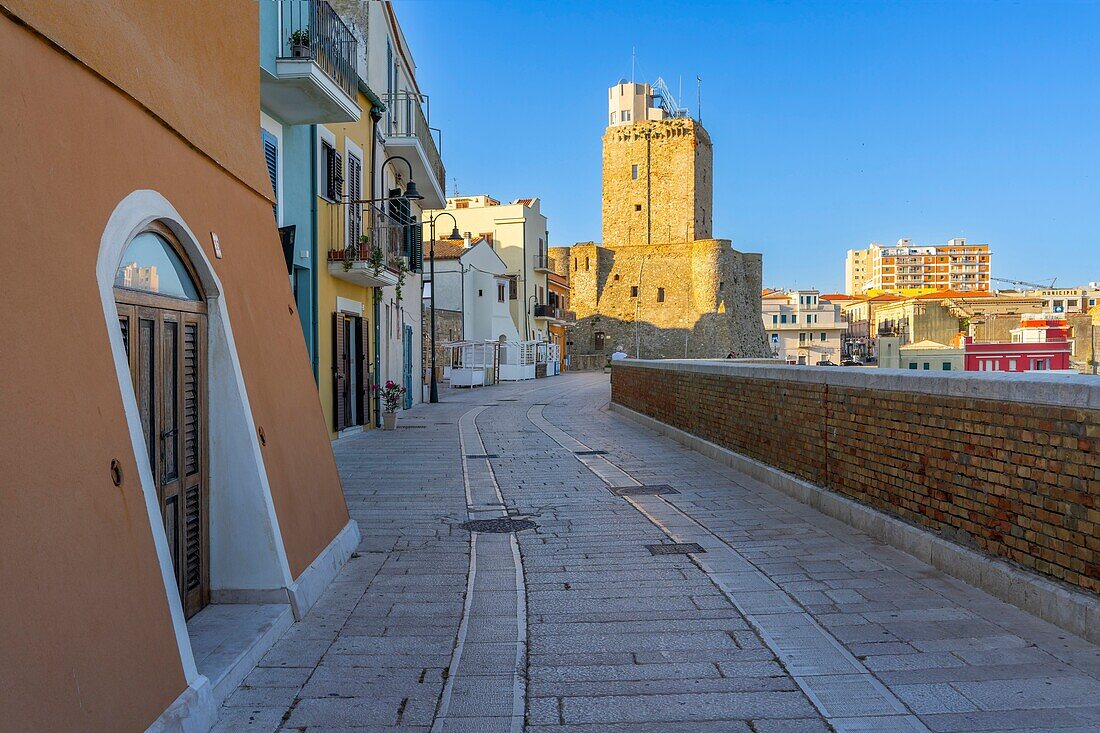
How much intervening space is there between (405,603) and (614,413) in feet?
60.8

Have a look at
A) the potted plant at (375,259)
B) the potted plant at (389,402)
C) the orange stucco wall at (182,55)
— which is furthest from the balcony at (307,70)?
the potted plant at (389,402)

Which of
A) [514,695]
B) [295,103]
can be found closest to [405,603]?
[514,695]

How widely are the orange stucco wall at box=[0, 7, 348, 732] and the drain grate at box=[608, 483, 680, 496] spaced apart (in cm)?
708

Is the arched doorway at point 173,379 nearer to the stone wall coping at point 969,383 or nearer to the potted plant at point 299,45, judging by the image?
the stone wall coping at point 969,383

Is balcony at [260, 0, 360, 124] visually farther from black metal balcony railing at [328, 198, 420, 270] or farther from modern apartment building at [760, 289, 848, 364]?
modern apartment building at [760, 289, 848, 364]

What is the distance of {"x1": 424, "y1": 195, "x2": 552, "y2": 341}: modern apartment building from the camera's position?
62500mm

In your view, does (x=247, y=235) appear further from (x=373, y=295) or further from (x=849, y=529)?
(x=373, y=295)

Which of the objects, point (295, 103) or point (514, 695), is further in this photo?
point (295, 103)

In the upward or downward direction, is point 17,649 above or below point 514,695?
above

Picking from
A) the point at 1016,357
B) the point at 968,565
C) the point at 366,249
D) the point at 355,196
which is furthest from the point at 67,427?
the point at 1016,357

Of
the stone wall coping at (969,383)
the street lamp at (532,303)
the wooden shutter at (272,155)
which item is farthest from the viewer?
the street lamp at (532,303)

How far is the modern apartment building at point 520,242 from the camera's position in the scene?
62.5 metres

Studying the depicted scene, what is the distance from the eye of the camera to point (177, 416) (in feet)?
16.4

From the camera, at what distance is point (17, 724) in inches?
103
